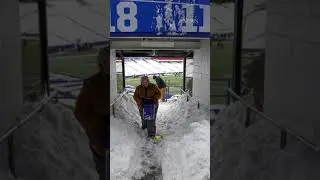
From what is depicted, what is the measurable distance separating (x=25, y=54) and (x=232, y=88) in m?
1.94

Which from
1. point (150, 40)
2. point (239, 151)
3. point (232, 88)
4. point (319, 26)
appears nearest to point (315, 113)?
point (319, 26)

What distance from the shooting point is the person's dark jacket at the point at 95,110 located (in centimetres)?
317

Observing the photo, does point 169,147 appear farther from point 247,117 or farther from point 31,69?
point 31,69

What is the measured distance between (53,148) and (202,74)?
871cm

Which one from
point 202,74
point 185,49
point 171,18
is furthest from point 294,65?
point 202,74

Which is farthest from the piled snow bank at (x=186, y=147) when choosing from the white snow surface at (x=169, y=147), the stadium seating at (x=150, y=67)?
the stadium seating at (x=150, y=67)

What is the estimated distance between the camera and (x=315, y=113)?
7.38 feet

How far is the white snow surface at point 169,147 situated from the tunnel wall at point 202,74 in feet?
1.36

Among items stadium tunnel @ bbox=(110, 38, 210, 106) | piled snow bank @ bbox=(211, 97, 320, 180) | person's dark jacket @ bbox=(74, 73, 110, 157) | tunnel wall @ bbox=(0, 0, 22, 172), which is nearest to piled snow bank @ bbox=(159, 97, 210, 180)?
stadium tunnel @ bbox=(110, 38, 210, 106)

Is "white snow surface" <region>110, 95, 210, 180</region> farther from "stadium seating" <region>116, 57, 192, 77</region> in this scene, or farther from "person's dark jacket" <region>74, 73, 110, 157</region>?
"stadium seating" <region>116, 57, 192, 77</region>

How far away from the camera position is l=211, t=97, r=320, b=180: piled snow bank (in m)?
2.28

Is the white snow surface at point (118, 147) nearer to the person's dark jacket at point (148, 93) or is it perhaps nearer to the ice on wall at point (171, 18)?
the person's dark jacket at point (148, 93)

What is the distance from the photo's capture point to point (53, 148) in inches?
113

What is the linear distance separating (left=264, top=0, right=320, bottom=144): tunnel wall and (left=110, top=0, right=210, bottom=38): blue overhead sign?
5021mm
